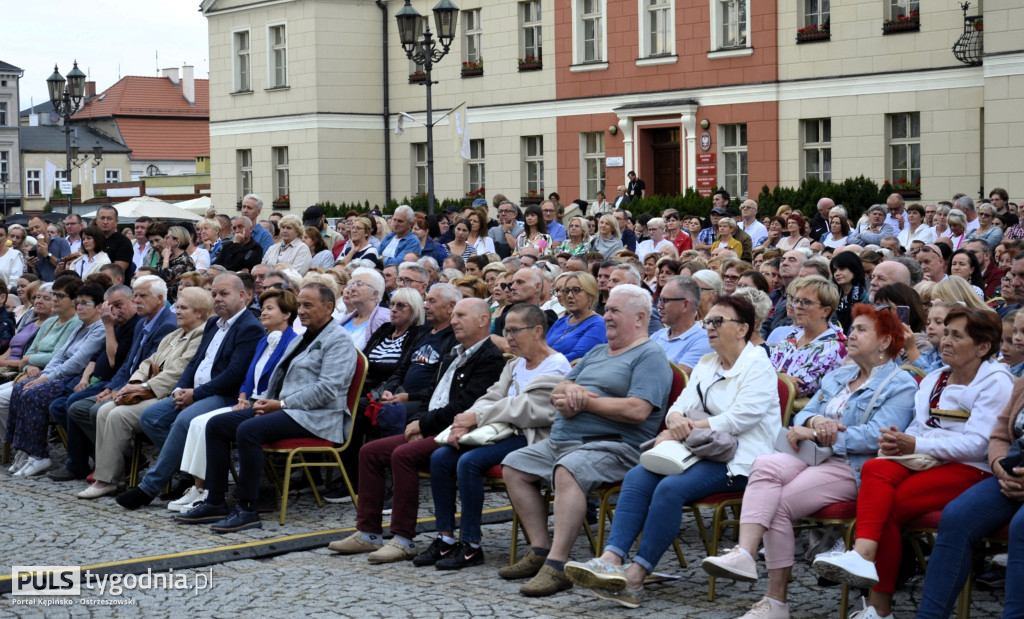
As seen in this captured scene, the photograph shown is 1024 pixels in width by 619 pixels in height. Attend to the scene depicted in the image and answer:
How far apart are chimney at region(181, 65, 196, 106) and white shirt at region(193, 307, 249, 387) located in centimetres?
7080

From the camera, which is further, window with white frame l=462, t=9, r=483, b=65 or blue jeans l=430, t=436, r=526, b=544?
window with white frame l=462, t=9, r=483, b=65

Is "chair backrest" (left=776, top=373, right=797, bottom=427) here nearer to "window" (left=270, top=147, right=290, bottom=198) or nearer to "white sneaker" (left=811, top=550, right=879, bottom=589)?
"white sneaker" (left=811, top=550, right=879, bottom=589)

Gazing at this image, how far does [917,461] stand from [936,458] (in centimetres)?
10

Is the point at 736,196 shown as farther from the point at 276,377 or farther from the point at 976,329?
the point at 976,329

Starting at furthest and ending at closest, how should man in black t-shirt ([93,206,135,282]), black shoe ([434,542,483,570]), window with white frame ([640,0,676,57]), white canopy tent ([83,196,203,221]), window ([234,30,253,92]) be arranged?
window ([234,30,253,92]) < window with white frame ([640,0,676,57]) < white canopy tent ([83,196,203,221]) < man in black t-shirt ([93,206,135,282]) < black shoe ([434,542,483,570])

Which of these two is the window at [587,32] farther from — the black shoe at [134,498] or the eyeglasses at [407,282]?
the black shoe at [134,498]

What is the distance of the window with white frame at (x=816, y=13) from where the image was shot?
25.5 metres

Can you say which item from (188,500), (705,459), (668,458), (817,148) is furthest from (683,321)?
(817,148)

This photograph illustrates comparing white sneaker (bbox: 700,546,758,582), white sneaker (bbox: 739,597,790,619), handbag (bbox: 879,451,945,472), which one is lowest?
white sneaker (bbox: 739,597,790,619)

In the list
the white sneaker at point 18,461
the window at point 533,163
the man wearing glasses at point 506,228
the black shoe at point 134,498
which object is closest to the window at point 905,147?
the window at point 533,163

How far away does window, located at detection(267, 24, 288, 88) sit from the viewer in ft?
115

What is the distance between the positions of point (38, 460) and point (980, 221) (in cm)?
972

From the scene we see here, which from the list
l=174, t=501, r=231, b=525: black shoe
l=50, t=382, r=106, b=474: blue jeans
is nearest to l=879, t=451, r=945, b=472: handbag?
l=174, t=501, r=231, b=525: black shoe

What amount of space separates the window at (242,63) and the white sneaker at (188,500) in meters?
28.7
